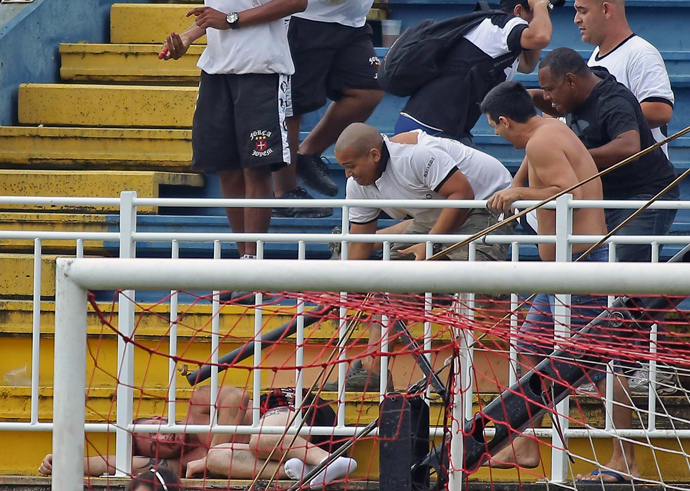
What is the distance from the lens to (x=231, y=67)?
6.00 m

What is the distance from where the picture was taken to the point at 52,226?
22.1 feet

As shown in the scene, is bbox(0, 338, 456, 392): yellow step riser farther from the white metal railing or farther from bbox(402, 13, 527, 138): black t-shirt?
bbox(402, 13, 527, 138): black t-shirt

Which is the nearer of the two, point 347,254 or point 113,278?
point 113,278

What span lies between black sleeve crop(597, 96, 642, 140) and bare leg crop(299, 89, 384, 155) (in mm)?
1995

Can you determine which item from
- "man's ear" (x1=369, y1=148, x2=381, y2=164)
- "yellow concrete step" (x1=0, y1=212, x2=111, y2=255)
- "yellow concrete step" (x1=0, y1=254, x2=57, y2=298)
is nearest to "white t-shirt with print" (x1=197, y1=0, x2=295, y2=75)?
"man's ear" (x1=369, y1=148, x2=381, y2=164)

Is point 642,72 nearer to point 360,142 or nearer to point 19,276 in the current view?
point 360,142

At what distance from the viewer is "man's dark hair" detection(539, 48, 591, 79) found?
16.6 feet

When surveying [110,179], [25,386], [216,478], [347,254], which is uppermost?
[110,179]

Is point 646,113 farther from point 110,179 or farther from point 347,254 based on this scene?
point 110,179

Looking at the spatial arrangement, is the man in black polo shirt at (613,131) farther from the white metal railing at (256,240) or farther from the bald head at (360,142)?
the bald head at (360,142)

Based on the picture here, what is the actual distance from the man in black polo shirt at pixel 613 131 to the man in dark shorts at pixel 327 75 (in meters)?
1.73

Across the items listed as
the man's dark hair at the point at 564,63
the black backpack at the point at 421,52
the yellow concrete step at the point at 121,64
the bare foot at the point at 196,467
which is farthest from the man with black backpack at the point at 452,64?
the yellow concrete step at the point at 121,64

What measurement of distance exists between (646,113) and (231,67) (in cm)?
218

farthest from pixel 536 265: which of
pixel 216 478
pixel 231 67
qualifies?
pixel 231 67
